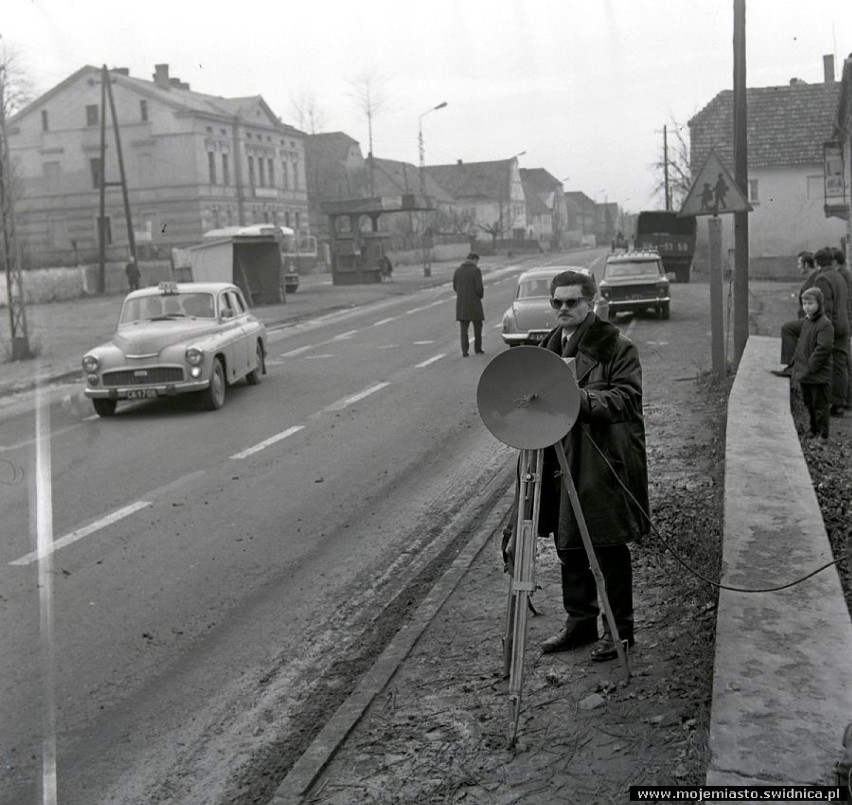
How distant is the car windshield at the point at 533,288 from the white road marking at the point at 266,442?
8683mm

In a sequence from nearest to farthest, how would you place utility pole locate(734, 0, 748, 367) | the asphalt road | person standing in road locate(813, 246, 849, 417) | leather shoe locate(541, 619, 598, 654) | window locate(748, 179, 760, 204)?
1. the asphalt road
2. leather shoe locate(541, 619, 598, 654)
3. person standing in road locate(813, 246, 849, 417)
4. utility pole locate(734, 0, 748, 367)
5. window locate(748, 179, 760, 204)

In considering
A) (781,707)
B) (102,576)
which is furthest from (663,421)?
(781,707)

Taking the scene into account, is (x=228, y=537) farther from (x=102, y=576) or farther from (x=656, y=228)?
(x=656, y=228)

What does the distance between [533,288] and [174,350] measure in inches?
328

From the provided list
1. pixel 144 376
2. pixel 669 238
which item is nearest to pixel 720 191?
pixel 144 376

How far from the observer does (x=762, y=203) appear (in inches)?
2087

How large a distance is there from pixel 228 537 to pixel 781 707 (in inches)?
197

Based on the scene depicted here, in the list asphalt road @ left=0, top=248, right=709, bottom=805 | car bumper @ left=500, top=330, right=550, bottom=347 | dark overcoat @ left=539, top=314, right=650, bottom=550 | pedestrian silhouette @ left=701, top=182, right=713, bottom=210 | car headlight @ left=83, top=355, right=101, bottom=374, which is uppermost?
pedestrian silhouette @ left=701, top=182, right=713, bottom=210

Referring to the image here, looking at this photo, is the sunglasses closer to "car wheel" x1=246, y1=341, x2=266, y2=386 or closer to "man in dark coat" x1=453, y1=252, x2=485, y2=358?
"car wheel" x1=246, y1=341, x2=266, y2=386

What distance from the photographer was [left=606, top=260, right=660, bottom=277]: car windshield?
2769 centimetres

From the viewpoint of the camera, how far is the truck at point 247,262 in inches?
1508

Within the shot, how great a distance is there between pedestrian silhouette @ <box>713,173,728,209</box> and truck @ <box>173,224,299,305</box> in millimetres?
26389

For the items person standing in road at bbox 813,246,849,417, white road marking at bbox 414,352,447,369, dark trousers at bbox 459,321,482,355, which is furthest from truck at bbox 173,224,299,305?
person standing in road at bbox 813,246,849,417

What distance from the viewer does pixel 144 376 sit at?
1440 centimetres
